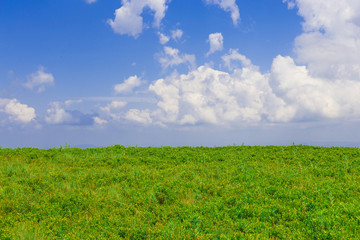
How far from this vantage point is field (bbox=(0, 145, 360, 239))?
24.4 ft

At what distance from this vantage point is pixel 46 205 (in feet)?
30.9

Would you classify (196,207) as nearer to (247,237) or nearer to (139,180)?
(247,237)

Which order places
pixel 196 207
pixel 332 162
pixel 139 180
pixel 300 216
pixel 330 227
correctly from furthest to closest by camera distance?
pixel 332 162 → pixel 139 180 → pixel 196 207 → pixel 300 216 → pixel 330 227

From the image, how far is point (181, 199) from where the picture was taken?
31.6 ft

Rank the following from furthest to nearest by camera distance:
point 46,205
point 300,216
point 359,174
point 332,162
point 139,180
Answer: point 332,162 < point 359,174 < point 139,180 < point 46,205 < point 300,216

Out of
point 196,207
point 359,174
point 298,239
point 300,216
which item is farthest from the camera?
point 359,174

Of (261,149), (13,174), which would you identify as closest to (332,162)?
(261,149)

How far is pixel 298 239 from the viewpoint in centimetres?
681

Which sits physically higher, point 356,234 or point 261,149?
point 261,149

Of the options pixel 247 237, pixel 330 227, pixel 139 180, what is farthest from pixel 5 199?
pixel 330 227

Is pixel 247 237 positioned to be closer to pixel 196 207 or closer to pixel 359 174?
pixel 196 207

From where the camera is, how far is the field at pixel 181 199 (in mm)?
7445

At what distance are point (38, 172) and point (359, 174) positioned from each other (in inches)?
586

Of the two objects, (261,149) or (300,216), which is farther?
(261,149)
